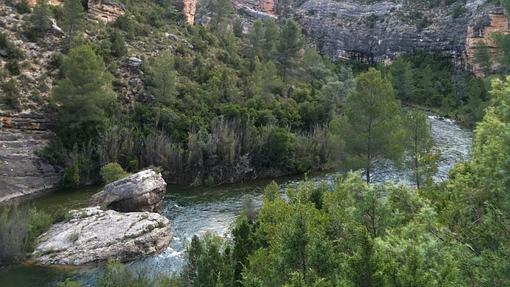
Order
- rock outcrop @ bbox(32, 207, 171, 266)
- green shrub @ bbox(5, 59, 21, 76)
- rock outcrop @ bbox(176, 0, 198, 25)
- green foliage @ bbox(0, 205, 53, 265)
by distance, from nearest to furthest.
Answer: green foliage @ bbox(0, 205, 53, 265)
rock outcrop @ bbox(32, 207, 171, 266)
green shrub @ bbox(5, 59, 21, 76)
rock outcrop @ bbox(176, 0, 198, 25)

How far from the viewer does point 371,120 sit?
100 ft

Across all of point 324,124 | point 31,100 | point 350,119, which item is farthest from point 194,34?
point 350,119

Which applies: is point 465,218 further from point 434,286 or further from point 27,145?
point 27,145

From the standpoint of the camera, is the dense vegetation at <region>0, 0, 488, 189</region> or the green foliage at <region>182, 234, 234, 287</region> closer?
the green foliage at <region>182, 234, 234, 287</region>

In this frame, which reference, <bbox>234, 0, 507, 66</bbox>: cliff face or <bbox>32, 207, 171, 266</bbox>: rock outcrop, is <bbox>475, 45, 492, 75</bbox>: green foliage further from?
<bbox>32, 207, 171, 266</bbox>: rock outcrop

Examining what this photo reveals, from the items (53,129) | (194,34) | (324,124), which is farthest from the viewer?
(194,34)

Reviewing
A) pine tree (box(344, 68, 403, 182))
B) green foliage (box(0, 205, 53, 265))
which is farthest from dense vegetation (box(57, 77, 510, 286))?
pine tree (box(344, 68, 403, 182))

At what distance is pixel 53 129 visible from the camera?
3759cm

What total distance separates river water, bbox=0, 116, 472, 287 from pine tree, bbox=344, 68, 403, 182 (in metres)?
2.35

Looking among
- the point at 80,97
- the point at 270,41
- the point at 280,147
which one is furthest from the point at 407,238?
the point at 270,41

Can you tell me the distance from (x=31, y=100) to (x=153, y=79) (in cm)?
1018

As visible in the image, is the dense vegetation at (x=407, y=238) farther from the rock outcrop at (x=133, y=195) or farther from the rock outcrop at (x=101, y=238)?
the rock outcrop at (x=133, y=195)

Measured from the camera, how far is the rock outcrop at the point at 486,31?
80.1m

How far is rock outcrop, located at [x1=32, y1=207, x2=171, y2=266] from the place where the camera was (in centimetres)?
2255
